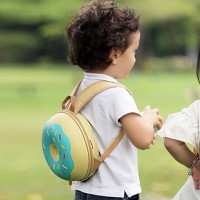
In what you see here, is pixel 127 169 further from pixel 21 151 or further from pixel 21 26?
pixel 21 26

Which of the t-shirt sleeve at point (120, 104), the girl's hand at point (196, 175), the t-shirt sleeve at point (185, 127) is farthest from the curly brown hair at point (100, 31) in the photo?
the girl's hand at point (196, 175)

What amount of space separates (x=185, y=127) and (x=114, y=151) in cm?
30

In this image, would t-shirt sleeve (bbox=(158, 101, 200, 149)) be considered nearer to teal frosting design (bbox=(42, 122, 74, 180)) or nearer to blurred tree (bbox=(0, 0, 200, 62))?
teal frosting design (bbox=(42, 122, 74, 180))

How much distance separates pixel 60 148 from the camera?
2.46 meters

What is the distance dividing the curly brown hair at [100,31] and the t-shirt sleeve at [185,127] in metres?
0.34

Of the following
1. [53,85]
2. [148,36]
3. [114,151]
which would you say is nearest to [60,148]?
[114,151]

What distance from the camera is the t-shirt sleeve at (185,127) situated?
2.29 meters

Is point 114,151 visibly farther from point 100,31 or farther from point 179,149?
point 100,31

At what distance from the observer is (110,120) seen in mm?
2461

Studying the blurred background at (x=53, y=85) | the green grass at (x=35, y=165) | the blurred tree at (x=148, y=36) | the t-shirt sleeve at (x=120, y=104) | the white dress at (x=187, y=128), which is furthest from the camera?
the blurred tree at (x=148, y=36)

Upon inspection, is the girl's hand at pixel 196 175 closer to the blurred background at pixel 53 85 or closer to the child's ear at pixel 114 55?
the child's ear at pixel 114 55

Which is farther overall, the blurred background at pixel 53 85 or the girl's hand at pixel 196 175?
the blurred background at pixel 53 85

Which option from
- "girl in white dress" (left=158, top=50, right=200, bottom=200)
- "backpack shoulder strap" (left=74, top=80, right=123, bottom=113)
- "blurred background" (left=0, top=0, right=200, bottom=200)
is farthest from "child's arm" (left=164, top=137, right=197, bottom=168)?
"blurred background" (left=0, top=0, right=200, bottom=200)

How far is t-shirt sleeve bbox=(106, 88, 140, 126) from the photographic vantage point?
2.40 meters
